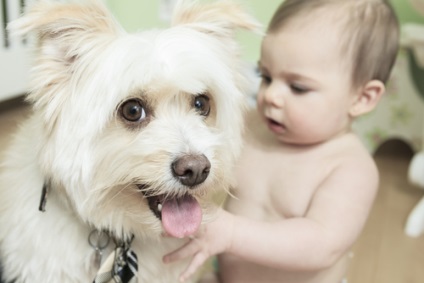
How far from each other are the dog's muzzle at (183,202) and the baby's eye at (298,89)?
1.01 feet

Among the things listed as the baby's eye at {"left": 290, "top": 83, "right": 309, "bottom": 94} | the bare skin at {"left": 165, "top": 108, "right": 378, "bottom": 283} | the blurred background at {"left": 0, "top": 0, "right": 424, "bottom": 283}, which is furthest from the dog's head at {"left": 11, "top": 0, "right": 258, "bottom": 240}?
the blurred background at {"left": 0, "top": 0, "right": 424, "bottom": 283}

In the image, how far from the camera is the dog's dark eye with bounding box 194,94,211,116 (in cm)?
83

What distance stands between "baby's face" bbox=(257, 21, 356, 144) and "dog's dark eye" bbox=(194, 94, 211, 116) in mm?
182

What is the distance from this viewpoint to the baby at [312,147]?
0.92 metres

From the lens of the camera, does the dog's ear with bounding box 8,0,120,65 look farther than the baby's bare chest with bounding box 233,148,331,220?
No

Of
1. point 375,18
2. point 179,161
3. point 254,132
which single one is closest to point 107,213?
point 179,161

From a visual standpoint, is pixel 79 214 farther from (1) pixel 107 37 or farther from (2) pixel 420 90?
(2) pixel 420 90

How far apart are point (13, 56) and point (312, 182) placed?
125cm

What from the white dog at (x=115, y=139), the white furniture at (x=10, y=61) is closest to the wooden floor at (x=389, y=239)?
the white furniture at (x=10, y=61)

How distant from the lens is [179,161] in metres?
0.73

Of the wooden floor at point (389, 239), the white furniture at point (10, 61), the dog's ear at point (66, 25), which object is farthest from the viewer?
the white furniture at point (10, 61)

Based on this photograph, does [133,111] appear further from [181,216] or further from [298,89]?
[298,89]

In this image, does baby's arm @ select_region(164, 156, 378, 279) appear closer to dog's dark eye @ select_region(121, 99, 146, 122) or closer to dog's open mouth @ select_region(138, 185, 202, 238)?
dog's open mouth @ select_region(138, 185, 202, 238)

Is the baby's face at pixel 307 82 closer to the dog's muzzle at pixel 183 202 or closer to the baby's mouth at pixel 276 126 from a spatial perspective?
the baby's mouth at pixel 276 126
